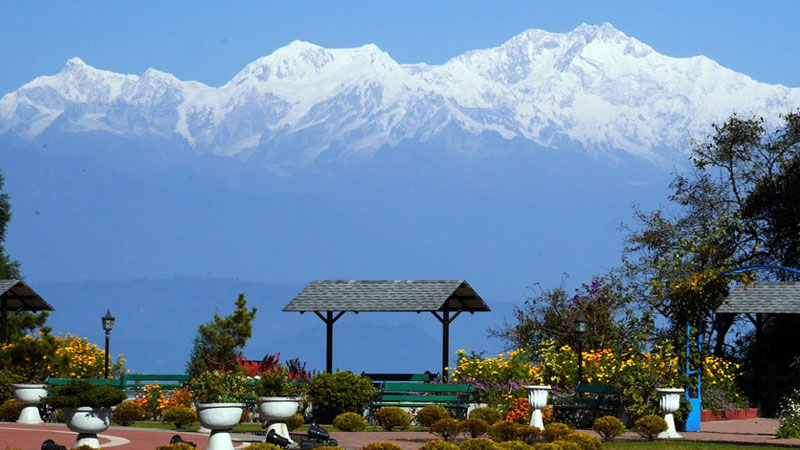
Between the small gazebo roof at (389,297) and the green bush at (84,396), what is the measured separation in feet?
46.4

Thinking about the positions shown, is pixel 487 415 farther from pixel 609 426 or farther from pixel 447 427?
pixel 447 427

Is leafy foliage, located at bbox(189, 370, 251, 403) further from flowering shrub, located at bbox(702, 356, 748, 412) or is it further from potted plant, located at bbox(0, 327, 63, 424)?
flowering shrub, located at bbox(702, 356, 748, 412)

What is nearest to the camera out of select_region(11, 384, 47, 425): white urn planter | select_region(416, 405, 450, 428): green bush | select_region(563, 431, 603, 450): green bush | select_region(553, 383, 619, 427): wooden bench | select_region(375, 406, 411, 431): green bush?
select_region(563, 431, 603, 450): green bush

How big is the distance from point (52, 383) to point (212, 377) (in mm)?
5099

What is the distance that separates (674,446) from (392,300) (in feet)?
41.2

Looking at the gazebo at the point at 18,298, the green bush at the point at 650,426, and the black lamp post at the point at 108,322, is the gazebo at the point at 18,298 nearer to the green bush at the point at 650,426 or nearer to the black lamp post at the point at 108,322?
the black lamp post at the point at 108,322

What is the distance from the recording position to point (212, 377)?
29203 mm

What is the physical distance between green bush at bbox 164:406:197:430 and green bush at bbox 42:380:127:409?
654cm

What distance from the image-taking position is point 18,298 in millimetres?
38562

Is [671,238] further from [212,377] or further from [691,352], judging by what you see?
[212,377]

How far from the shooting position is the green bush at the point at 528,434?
21.9 m

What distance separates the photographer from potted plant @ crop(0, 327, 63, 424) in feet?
93.9

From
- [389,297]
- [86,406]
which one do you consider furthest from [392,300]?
[86,406]

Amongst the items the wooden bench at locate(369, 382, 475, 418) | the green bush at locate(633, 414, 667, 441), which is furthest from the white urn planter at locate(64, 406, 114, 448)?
the green bush at locate(633, 414, 667, 441)
